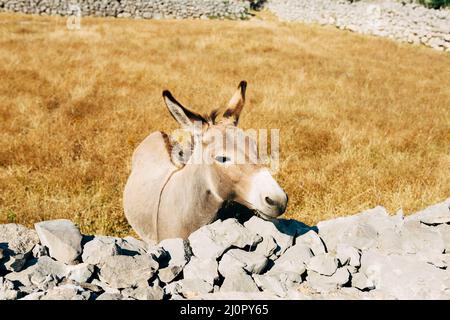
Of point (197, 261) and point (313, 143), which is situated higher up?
point (197, 261)

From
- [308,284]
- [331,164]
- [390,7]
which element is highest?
[390,7]

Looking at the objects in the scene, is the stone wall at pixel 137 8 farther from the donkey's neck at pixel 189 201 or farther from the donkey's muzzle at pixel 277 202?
the donkey's muzzle at pixel 277 202

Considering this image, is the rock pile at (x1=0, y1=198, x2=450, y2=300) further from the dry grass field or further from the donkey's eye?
the dry grass field

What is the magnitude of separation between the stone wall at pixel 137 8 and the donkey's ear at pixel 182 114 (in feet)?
85.3

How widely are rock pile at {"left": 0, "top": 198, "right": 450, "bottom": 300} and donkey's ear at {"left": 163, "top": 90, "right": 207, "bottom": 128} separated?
3.15 feet

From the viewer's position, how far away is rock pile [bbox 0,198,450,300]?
3055mm

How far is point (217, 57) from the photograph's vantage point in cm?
1499

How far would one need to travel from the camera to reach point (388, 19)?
82.3ft

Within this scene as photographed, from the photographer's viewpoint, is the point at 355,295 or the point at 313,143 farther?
the point at 313,143

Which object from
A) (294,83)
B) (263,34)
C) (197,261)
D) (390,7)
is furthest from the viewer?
(390,7)

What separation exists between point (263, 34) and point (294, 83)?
914 cm

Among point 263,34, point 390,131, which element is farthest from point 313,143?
point 263,34

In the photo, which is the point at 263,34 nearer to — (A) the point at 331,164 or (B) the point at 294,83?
(B) the point at 294,83
